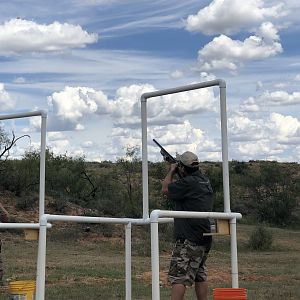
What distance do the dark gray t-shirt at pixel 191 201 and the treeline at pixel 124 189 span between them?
1951 cm

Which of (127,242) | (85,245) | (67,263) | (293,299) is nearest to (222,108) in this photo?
(127,242)

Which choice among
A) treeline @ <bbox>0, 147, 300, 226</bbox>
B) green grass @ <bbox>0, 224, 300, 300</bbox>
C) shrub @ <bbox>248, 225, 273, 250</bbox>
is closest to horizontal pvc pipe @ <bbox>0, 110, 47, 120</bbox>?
green grass @ <bbox>0, 224, 300, 300</bbox>

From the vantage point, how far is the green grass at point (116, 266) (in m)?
10.9

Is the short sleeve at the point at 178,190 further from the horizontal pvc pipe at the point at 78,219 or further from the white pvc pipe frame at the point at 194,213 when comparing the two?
the horizontal pvc pipe at the point at 78,219

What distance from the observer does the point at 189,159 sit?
5969mm

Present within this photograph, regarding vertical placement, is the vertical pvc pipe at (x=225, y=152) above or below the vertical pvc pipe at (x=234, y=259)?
above

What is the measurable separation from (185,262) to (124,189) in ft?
91.0

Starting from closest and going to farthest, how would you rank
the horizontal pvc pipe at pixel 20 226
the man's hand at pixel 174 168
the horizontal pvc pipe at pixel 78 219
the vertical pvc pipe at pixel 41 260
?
the vertical pvc pipe at pixel 41 260, the horizontal pvc pipe at pixel 78 219, the man's hand at pixel 174 168, the horizontal pvc pipe at pixel 20 226

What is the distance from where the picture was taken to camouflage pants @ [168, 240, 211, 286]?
584cm

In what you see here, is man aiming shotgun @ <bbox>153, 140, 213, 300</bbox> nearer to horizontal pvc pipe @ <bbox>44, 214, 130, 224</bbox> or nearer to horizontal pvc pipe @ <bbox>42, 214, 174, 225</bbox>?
horizontal pvc pipe @ <bbox>42, 214, 174, 225</bbox>

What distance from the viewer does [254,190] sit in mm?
37625

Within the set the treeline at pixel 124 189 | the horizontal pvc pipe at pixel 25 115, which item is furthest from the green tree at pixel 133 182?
the horizontal pvc pipe at pixel 25 115

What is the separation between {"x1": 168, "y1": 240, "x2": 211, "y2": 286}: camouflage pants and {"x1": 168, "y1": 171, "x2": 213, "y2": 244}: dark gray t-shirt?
0.22ft

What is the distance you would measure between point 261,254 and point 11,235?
317 inches
